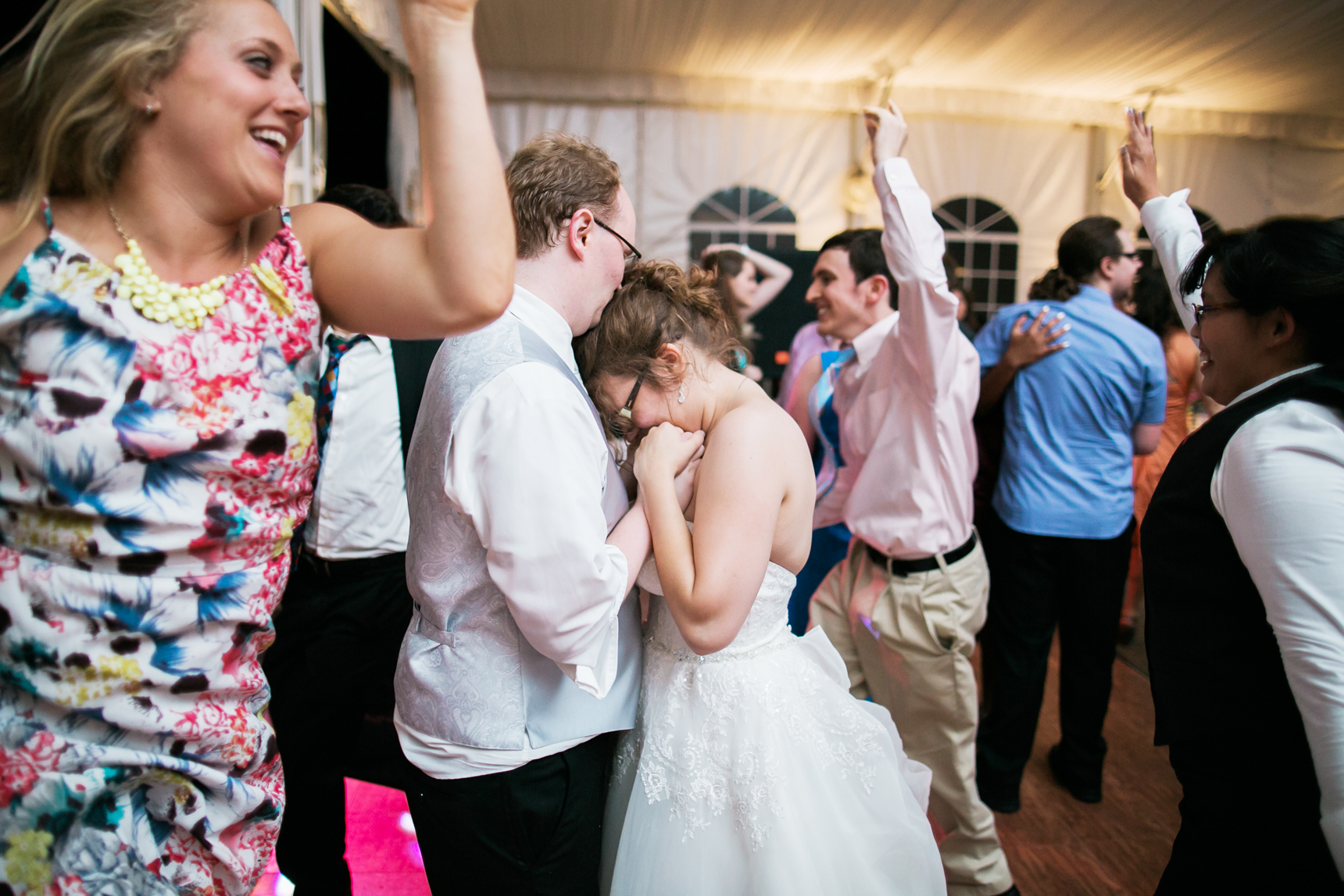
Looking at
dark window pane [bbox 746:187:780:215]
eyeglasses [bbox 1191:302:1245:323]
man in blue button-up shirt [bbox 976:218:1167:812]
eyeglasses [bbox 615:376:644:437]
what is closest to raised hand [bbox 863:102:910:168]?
eyeglasses [bbox 1191:302:1245:323]

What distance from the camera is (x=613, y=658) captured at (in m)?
1.06

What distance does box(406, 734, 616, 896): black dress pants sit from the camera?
1075 mm

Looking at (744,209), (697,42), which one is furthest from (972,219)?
(697,42)

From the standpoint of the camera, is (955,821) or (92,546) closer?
(92,546)

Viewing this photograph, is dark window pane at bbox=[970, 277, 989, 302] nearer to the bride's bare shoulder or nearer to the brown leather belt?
the brown leather belt

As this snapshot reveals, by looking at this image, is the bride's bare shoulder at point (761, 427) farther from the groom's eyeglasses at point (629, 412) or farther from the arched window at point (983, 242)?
the arched window at point (983, 242)

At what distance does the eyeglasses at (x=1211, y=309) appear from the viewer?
4.17 feet

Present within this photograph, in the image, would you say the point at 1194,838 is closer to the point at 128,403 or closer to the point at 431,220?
the point at 431,220

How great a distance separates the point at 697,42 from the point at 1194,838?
6.00m

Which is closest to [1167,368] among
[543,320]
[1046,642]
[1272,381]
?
[1046,642]

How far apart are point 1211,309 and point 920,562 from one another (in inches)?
40.4

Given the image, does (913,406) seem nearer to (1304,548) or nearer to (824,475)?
(824,475)

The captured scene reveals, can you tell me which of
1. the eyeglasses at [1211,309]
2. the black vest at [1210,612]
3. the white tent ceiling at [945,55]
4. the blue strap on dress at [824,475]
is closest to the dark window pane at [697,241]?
the white tent ceiling at [945,55]

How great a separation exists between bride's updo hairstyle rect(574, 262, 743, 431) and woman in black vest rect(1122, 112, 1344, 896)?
806mm
